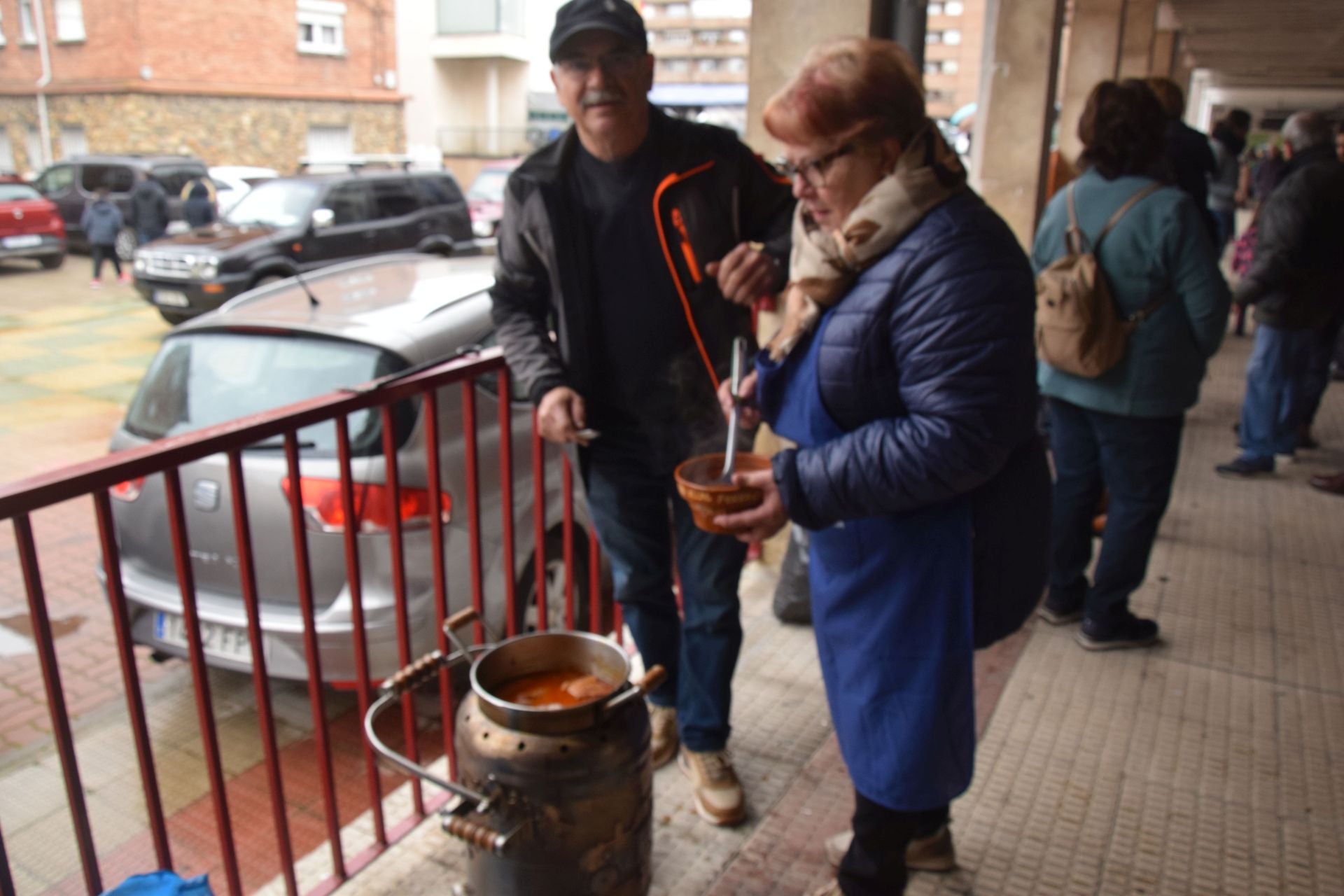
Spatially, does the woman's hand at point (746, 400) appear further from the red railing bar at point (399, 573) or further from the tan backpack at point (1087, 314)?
the tan backpack at point (1087, 314)

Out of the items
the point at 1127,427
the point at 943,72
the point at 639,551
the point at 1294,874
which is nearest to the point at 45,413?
the point at 639,551

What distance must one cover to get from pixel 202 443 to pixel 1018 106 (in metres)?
4.94

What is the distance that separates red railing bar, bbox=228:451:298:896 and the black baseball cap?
117cm

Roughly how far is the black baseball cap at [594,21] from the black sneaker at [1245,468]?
4628 millimetres

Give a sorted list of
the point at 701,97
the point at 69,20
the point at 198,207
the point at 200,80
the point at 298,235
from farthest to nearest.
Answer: the point at 701,97 < the point at 200,80 < the point at 198,207 < the point at 69,20 < the point at 298,235

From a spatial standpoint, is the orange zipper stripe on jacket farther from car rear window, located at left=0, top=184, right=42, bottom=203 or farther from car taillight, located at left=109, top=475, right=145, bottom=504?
car rear window, located at left=0, top=184, right=42, bottom=203

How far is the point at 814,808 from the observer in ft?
8.23

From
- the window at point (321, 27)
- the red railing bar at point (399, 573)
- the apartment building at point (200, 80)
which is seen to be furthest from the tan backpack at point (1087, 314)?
the window at point (321, 27)

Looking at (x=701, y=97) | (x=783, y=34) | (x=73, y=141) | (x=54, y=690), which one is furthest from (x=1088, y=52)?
(x=701, y=97)

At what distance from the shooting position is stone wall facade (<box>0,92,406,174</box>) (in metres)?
16.7

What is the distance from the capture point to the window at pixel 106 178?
16.6 m

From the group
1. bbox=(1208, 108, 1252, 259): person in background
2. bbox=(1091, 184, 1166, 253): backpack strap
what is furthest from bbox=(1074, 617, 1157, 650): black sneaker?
bbox=(1208, 108, 1252, 259): person in background

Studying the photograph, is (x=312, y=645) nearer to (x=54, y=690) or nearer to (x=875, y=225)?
(x=54, y=690)

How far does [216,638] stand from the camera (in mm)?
3422
